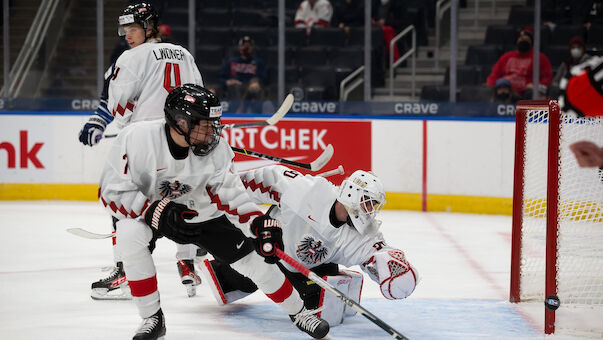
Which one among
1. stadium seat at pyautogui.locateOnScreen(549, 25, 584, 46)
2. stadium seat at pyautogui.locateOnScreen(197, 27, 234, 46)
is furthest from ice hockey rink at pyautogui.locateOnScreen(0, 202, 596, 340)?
stadium seat at pyautogui.locateOnScreen(197, 27, 234, 46)

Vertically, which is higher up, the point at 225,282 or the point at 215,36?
the point at 215,36

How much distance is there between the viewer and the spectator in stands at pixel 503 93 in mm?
6691

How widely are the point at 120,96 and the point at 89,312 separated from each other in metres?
0.92

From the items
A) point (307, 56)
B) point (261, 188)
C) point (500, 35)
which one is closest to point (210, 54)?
point (307, 56)

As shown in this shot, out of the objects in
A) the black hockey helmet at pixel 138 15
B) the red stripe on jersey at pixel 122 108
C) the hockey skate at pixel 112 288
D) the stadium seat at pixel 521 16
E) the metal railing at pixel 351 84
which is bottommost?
the hockey skate at pixel 112 288

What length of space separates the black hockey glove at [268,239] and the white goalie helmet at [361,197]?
40 cm

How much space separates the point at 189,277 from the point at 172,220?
1.08 meters

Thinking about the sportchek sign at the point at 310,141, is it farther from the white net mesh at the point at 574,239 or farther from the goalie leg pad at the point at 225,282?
the goalie leg pad at the point at 225,282

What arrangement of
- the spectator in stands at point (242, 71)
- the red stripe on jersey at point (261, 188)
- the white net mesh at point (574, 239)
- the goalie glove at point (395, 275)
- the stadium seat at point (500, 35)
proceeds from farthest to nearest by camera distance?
the spectator in stands at point (242, 71)
the stadium seat at point (500, 35)
the white net mesh at point (574, 239)
the red stripe on jersey at point (261, 188)
the goalie glove at point (395, 275)

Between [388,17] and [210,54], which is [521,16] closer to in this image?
[388,17]

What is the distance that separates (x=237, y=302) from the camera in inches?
147

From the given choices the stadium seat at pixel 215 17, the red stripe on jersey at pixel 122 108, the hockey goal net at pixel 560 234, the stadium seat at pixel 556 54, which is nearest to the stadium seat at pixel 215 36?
the stadium seat at pixel 215 17

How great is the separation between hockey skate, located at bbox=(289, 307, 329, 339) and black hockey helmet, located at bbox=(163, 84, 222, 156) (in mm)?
655

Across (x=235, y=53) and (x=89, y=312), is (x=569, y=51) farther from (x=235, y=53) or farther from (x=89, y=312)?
(x=89, y=312)
